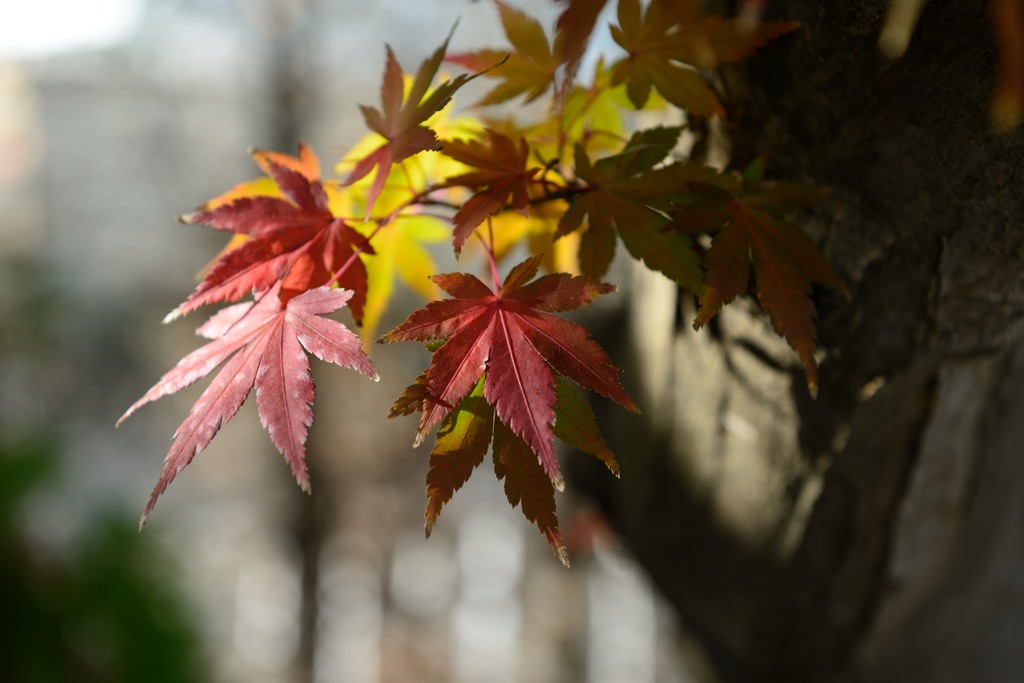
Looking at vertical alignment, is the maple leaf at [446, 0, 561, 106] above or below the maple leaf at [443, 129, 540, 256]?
above

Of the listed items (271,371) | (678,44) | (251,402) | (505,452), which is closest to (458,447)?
(505,452)

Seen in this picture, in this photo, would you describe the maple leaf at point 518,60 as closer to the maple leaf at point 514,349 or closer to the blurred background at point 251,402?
the maple leaf at point 514,349

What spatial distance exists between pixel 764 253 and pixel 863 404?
0.75 feet

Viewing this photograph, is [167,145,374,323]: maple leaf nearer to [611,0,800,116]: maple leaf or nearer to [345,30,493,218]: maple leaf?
[345,30,493,218]: maple leaf

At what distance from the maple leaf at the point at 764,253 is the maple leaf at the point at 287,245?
0.24 m

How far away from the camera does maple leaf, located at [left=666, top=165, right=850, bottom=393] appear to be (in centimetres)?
48

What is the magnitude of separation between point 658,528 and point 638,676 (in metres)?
3.90

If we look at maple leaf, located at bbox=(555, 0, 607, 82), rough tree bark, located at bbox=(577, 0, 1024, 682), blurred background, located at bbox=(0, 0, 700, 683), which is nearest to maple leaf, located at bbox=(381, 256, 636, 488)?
maple leaf, located at bbox=(555, 0, 607, 82)

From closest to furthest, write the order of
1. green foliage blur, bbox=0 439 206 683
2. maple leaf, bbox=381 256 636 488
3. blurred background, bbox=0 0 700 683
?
maple leaf, bbox=381 256 636 488
green foliage blur, bbox=0 439 206 683
blurred background, bbox=0 0 700 683

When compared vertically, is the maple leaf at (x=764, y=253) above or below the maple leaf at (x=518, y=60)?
below

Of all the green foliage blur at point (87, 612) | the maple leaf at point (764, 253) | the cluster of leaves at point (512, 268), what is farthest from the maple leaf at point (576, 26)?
the green foliage blur at point (87, 612)

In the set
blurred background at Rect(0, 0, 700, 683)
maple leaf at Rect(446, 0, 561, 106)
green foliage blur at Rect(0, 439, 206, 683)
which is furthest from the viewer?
blurred background at Rect(0, 0, 700, 683)

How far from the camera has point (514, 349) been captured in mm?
447

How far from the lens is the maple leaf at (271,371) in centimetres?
43
